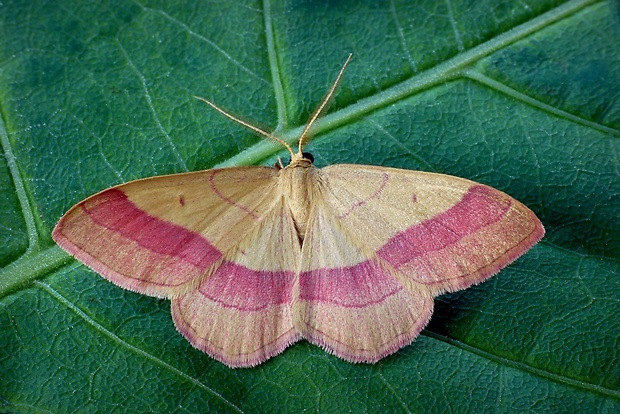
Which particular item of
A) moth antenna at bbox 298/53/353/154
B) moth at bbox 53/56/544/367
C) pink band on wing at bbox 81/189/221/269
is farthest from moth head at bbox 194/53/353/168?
pink band on wing at bbox 81/189/221/269

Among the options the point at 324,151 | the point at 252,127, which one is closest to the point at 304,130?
the point at 324,151

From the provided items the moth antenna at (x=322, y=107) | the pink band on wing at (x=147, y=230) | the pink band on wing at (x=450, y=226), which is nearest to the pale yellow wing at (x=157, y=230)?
the pink band on wing at (x=147, y=230)

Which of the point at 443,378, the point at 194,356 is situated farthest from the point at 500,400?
the point at 194,356

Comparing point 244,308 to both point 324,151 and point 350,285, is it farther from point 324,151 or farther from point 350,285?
point 324,151

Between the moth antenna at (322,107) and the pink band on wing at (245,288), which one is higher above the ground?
the moth antenna at (322,107)

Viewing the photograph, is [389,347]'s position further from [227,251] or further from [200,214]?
[200,214]

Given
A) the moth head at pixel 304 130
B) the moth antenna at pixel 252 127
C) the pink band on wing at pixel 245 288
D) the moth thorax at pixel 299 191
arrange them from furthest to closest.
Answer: the moth antenna at pixel 252 127
the moth head at pixel 304 130
the moth thorax at pixel 299 191
the pink band on wing at pixel 245 288

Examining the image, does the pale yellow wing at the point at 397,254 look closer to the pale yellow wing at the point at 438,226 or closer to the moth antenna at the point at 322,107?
the pale yellow wing at the point at 438,226
